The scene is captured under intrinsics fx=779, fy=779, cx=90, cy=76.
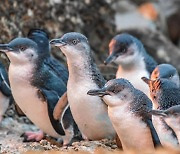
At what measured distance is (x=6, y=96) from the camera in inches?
321

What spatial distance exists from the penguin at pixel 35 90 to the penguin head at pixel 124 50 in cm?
100

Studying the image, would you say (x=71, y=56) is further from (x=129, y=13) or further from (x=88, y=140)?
(x=129, y=13)

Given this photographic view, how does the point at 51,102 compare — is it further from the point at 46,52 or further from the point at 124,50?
the point at 124,50

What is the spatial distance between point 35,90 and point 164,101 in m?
1.51

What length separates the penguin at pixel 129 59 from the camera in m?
8.66

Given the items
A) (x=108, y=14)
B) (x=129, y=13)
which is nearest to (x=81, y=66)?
(x=108, y=14)

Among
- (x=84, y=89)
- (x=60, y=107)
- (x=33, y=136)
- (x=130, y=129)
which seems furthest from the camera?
(x=33, y=136)

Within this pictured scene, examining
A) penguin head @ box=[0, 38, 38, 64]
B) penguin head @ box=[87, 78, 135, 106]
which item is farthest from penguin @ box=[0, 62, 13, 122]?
penguin head @ box=[87, 78, 135, 106]

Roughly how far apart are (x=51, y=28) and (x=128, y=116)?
428 cm

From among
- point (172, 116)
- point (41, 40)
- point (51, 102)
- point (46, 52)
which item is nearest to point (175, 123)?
point (172, 116)

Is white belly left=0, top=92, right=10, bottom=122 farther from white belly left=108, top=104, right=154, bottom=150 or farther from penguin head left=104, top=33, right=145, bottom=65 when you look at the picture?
white belly left=108, top=104, right=154, bottom=150

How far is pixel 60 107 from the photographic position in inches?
302

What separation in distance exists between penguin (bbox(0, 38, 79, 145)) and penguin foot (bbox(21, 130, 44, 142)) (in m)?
0.30

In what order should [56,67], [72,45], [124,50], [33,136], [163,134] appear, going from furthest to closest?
[124,50] < [56,67] < [33,136] < [72,45] < [163,134]
